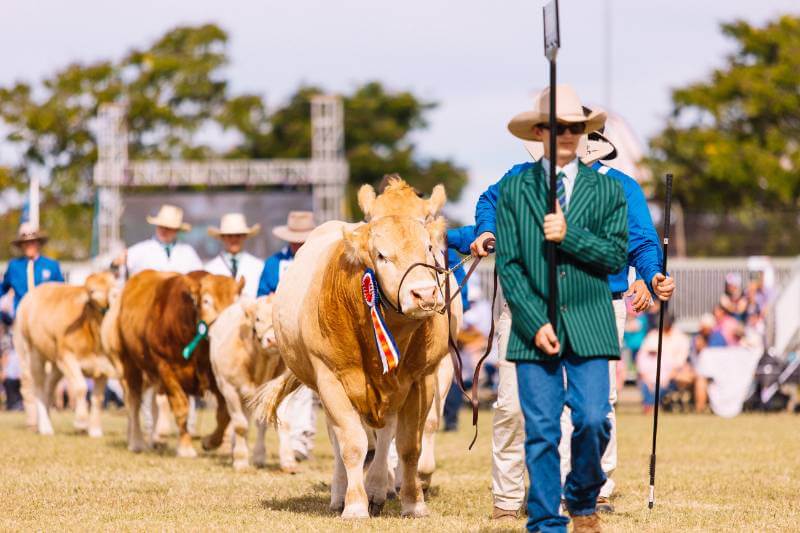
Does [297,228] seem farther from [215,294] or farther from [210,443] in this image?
[210,443]

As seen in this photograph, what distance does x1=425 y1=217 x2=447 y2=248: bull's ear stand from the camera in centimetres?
810

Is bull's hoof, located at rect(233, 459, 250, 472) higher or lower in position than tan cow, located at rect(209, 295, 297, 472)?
lower

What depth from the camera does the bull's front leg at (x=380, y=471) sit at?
354 inches

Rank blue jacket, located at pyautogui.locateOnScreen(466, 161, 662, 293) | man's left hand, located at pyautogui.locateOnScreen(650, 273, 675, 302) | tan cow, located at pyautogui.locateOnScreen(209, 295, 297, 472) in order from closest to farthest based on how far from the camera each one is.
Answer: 1. man's left hand, located at pyautogui.locateOnScreen(650, 273, 675, 302)
2. blue jacket, located at pyautogui.locateOnScreen(466, 161, 662, 293)
3. tan cow, located at pyautogui.locateOnScreen(209, 295, 297, 472)

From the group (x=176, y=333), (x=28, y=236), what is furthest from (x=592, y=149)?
(x=28, y=236)

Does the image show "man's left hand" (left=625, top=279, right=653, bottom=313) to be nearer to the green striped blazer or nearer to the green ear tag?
the green striped blazer

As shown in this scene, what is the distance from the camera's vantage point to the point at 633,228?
8547 millimetres

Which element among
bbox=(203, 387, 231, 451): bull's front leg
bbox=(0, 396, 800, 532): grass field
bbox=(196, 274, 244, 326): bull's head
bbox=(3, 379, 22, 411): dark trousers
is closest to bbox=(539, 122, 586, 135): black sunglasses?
bbox=(0, 396, 800, 532): grass field

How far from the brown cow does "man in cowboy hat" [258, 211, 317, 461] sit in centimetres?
58

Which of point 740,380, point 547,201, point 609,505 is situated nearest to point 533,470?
point 547,201

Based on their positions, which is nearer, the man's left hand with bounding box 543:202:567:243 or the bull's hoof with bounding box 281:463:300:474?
the man's left hand with bounding box 543:202:567:243

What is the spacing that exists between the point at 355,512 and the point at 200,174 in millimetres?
35682

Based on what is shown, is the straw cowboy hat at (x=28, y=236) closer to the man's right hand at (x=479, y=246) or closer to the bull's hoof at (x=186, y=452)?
the bull's hoof at (x=186, y=452)

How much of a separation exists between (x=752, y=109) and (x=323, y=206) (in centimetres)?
1287
